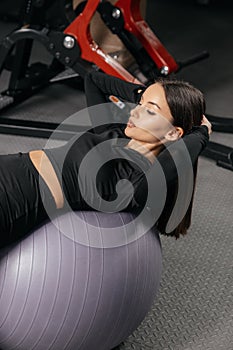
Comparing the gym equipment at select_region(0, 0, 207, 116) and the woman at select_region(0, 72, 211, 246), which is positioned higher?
the woman at select_region(0, 72, 211, 246)

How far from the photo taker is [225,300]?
1.86 meters

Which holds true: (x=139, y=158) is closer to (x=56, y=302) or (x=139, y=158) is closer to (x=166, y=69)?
(x=56, y=302)

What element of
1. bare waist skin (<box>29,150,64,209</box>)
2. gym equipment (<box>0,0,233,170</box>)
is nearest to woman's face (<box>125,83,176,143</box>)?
bare waist skin (<box>29,150,64,209</box>)

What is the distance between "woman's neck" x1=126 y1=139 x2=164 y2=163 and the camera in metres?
1.56

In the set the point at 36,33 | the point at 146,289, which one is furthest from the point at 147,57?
the point at 146,289

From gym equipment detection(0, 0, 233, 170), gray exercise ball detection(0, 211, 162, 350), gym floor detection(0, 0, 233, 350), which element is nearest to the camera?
gray exercise ball detection(0, 211, 162, 350)

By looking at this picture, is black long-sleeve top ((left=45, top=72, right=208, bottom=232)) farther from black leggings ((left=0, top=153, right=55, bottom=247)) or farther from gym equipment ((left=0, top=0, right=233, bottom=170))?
gym equipment ((left=0, top=0, right=233, bottom=170))

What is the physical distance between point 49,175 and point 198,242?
79cm

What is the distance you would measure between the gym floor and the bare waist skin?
45 centimetres

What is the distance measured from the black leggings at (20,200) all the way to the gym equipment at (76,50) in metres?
1.23

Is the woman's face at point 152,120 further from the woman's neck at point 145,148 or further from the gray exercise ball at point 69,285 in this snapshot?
the gray exercise ball at point 69,285

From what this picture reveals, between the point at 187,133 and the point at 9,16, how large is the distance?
2.94 meters

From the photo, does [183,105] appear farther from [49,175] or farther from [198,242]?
[198,242]

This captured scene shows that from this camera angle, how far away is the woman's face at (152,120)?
A: 1550mm
